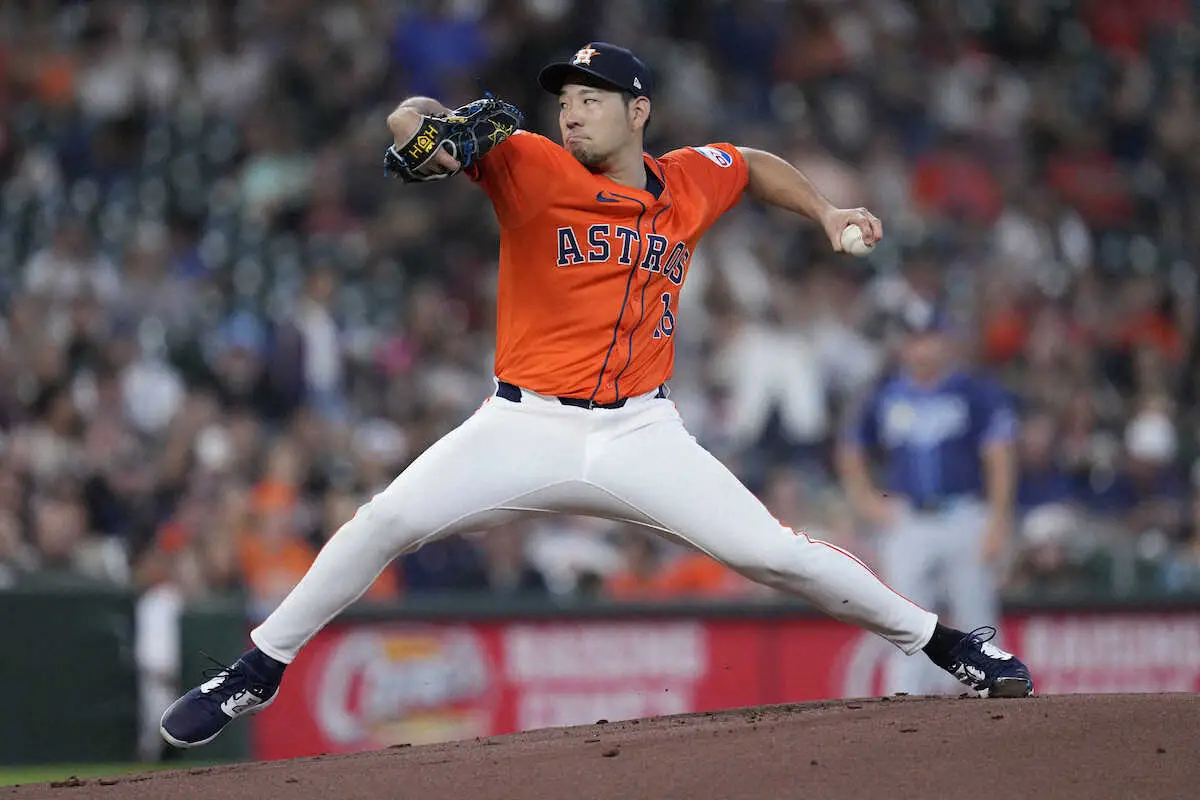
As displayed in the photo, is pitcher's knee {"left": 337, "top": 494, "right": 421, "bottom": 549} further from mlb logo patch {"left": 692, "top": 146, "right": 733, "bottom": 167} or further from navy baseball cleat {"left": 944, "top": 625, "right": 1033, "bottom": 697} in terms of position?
navy baseball cleat {"left": 944, "top": 625, "right": 1033, "bottom": 697}

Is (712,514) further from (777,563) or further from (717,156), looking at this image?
(717,156)

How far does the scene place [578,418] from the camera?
5496 mm

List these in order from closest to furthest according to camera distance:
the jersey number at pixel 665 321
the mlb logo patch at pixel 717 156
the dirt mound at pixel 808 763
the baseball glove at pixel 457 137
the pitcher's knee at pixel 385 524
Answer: the dirt mound at pixel 808 763, the baseball glove at pixel 457 137, the pitcher's knee at pixel 385 524, the jersey number at pixel 665 321, the mlb logo patch at pixel 717 156

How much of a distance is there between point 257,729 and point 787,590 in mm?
5168

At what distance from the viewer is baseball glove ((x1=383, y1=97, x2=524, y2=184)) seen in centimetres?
503

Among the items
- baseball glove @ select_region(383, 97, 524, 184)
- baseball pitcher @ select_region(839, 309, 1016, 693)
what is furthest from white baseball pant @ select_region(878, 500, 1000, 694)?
baseball glove @ select_region(383, 97, 524, 184)

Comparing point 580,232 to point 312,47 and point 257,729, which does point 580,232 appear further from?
point 312,47

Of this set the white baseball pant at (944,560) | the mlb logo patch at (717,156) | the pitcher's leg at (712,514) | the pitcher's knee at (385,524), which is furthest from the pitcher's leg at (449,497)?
the white baseball pant at (944,560)

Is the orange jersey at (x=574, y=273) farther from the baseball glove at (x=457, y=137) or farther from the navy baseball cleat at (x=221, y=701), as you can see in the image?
the navy baseball cleat at (x=221, y=701)

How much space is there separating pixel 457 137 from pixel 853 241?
1.33m

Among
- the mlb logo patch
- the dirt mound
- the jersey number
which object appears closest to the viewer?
the dirt mound

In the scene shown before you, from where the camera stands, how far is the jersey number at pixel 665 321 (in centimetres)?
576

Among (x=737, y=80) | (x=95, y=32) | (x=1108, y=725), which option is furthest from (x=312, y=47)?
(x=1108, y=725)

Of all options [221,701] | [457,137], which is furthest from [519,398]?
[221,701]
